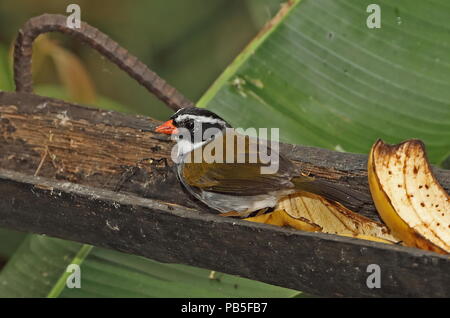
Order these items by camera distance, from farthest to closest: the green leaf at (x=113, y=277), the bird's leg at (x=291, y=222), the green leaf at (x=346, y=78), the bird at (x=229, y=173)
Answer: the green leaf at (x=113, y=277) < the green leaf at (x=346, y=78) < the bird at (x=229, y=173) < the bird's leg at (x=291, y=222)

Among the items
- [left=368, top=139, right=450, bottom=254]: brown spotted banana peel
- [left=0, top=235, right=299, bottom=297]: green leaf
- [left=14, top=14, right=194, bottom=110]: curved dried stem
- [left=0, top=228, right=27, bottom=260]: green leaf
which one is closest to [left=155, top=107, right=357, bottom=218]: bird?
[left=368, top=139, right=450, bottom=254]: brown spotted banana peel

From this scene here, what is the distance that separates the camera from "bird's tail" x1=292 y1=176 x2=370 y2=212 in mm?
2598

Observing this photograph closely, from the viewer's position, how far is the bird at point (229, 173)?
8.72 feet

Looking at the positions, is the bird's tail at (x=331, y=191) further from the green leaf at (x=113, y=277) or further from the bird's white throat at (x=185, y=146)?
the green leaf at (x=113, y=277)

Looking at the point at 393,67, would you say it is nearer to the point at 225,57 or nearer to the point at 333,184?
the point at 333,184

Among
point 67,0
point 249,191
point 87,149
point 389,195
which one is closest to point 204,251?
point 249,191

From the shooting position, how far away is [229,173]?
275 cm

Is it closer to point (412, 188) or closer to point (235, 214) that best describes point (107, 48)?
point (235, 214)

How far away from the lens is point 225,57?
573 cm

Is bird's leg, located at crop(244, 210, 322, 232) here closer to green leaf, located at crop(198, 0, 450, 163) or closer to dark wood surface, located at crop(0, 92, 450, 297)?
dark wood surface, located at crop(0, 92, 450, 297)

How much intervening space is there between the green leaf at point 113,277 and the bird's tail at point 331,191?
0.67 m

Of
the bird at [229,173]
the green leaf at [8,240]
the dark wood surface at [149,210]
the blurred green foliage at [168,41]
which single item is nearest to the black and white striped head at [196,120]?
the bird at [229,173]

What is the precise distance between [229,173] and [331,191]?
361mm

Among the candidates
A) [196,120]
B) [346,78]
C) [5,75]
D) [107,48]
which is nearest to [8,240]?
[5,75]
